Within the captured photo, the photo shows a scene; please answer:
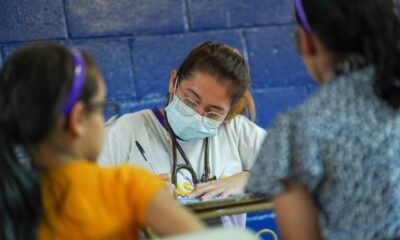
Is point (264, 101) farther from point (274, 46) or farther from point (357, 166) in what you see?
point (357, 166)

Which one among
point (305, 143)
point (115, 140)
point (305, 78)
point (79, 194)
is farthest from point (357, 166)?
point (305, 78)

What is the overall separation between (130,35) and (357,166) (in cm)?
153

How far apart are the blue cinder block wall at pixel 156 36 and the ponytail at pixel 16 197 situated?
130 cm

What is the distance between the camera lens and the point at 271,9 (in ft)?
8.76

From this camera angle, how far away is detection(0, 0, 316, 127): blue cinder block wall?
7.56 ft

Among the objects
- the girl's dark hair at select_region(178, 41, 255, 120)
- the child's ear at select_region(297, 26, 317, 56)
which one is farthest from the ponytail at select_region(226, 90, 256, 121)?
the child's ear at select_region(297, 26, 317, 56)

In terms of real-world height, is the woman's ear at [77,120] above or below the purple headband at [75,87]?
below

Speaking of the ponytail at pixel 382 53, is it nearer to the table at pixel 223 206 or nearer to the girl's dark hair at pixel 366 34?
the girl's dark hair at pixel 366 34

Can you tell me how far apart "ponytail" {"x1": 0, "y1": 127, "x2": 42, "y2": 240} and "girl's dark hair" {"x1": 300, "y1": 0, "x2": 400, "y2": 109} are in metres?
0.53

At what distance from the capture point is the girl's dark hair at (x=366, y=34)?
1062mm

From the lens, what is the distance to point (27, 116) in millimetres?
981

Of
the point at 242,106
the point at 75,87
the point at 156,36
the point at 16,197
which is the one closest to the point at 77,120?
the point at 75,87

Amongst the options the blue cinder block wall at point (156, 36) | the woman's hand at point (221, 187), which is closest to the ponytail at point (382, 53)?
the woman's hand at point (221, 187)

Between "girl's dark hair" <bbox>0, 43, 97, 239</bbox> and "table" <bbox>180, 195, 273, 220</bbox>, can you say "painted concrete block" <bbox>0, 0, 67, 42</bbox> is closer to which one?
"table" <bbox>180, 195, 273, 220</bbox>
